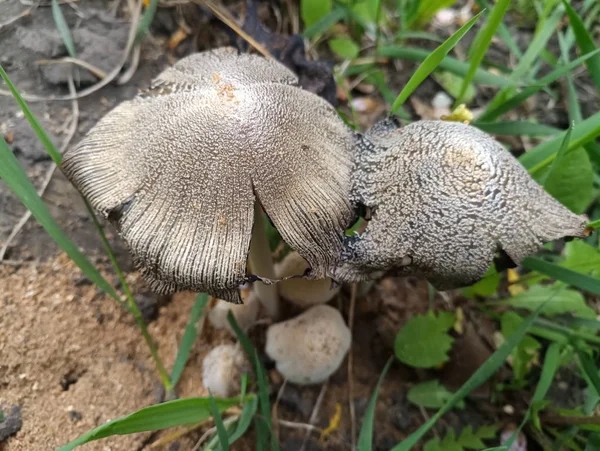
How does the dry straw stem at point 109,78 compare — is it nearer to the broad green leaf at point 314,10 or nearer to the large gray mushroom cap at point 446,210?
the broad green leaf at point 314,10

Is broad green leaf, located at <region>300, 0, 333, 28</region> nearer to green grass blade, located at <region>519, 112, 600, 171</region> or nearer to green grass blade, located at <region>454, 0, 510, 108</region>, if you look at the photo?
green grass blade, located at <region>454, 0, 510, 108</region>

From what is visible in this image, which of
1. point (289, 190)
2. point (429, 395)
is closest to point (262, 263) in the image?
point (289, 190)

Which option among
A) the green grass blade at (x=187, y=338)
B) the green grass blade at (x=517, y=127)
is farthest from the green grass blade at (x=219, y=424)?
the green grass blade at (x=517, y=127)

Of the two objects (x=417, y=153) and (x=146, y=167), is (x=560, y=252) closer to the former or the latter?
(x=417, y=153)

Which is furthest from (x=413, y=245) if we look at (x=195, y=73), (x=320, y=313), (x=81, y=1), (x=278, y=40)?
(x=81, y=1)

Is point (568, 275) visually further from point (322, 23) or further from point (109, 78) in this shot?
point (109, 78)

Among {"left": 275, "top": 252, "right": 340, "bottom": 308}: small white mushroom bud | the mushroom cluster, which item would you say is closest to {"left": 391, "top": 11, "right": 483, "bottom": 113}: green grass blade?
the mushroom cluster
